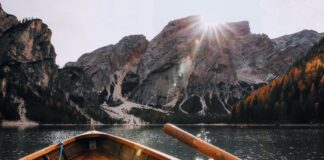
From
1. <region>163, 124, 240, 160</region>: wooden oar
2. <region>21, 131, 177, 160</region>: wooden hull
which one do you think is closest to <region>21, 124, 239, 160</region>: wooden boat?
<region>21, 131, 177, 160</region>: wooden hull

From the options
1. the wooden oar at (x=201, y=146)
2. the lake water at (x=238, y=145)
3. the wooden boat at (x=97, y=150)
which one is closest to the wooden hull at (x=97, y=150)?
the wooden boat at (x=97, y=150)

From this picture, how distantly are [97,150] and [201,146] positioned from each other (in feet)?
34.5

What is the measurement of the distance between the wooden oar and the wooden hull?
4482 millimetres

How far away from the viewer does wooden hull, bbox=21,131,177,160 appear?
1357cm

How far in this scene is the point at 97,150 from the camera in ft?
56.1

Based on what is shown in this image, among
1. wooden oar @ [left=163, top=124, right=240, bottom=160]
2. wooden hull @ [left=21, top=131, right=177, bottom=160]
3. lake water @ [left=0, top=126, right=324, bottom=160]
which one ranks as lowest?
lake water @ [left=0, top=126, right=324, bottom=160]

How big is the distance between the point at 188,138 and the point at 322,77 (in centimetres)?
21166

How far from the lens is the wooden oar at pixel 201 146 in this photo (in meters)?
7.38

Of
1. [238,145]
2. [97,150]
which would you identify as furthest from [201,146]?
[238,145]

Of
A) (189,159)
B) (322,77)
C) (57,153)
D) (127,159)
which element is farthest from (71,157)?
(322,77)

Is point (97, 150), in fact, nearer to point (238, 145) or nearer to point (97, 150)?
point (97, 150)

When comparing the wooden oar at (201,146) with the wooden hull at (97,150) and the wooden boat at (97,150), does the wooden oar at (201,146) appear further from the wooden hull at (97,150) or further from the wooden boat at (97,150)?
the wooden hull at (97,150)

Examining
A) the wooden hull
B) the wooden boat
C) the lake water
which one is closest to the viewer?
the wooden boat

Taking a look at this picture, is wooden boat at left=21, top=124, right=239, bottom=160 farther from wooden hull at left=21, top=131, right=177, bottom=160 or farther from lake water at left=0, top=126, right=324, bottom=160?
lake water at left=0, top=126, right=324, bottom=160
